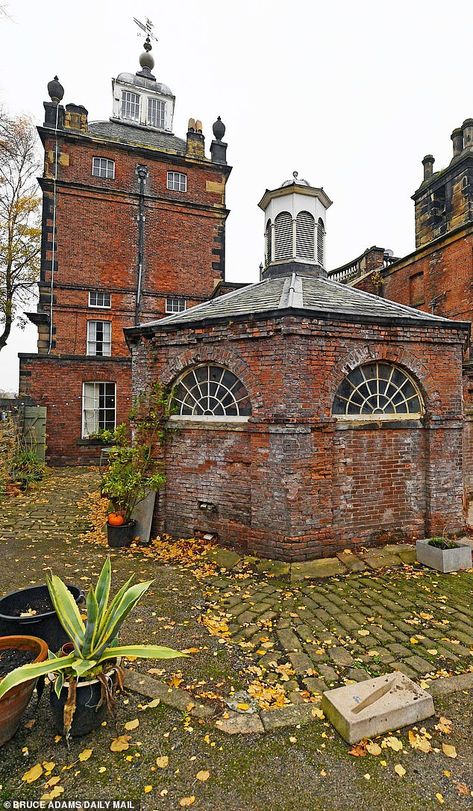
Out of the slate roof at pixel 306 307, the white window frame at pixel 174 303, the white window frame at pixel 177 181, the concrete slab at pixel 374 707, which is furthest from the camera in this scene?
the white window frame at pixel 177 181

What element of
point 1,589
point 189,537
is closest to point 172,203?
point 189,537

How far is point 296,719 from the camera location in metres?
3.28

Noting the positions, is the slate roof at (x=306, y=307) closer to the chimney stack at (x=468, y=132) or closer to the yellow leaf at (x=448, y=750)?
the yellow leaf at (x=448, y=750)

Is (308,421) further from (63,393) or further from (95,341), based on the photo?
(95,341)

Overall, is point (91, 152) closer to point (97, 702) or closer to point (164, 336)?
point (164, 336)

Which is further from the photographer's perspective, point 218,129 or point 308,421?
point 218,129

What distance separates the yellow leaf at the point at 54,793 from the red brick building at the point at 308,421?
4368 millimetres

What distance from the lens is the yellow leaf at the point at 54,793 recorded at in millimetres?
2609

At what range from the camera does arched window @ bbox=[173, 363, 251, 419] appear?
727 cm

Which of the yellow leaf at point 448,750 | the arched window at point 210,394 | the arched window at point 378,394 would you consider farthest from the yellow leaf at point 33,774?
the arched window at point 378,394

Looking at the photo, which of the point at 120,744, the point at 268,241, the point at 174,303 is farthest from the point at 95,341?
the point at 120,744

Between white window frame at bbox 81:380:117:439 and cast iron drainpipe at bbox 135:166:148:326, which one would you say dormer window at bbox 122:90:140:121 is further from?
white window frame at bbox 81:380:117:439

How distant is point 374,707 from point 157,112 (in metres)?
28.3

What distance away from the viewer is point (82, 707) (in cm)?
303
